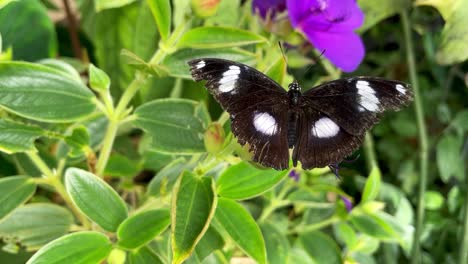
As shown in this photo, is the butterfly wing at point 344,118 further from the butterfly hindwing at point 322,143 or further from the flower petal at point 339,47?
the flower petal at point 339,47

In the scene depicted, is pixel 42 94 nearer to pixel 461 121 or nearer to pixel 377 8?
pixel 377 8

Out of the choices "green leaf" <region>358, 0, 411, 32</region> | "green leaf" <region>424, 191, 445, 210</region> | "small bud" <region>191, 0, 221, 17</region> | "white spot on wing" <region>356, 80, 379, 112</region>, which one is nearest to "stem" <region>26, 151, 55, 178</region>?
"small bud" <region>191, 0, 221, 17</region>

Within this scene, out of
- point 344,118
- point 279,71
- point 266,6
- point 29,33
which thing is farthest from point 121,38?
point 344,118

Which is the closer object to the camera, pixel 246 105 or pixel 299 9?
pixel 246 105

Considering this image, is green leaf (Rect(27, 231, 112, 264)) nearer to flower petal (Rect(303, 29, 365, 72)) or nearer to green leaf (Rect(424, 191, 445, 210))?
flower petal (Rect(303, 29, 365, 72))

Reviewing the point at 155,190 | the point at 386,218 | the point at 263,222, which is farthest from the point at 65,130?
the point at 386,218

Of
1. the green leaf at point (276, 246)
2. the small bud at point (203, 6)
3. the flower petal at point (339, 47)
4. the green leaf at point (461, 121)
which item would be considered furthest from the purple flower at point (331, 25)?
the green leaf at point (461, 121)

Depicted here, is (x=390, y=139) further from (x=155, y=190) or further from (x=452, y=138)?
(x=155, y=190)
